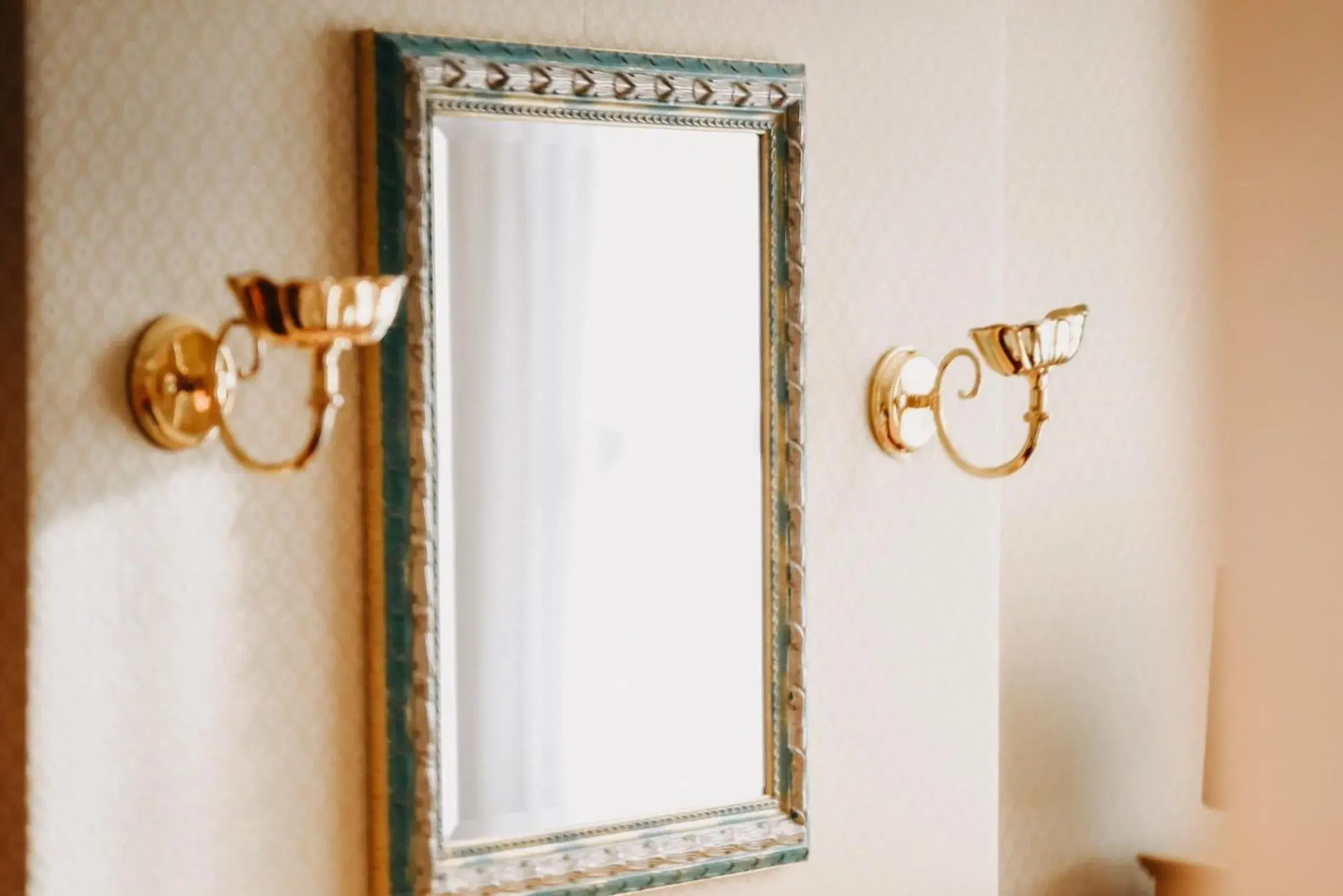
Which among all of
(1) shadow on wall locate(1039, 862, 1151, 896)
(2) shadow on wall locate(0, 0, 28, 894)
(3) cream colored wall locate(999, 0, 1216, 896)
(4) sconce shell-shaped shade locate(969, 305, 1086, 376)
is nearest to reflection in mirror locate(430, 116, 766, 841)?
(4) sconce shell-shaped shade locate(969, 305, 1086, 376)

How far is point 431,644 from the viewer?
1.33 metres

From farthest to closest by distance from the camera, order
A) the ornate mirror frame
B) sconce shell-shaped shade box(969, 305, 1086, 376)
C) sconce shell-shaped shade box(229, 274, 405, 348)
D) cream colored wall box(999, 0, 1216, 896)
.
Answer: cream colored wall box(999, 0, 1216, 896) → sconce shell-shaped shade box(969, 305, 1086, 376) → the ornate mirror frame → sconce shell-shaped shade box(229, 274, 405, 348)

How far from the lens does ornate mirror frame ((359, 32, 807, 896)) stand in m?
1.31

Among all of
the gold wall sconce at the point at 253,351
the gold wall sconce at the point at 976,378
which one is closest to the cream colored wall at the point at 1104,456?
the gold wall sconce at the point at 976,378

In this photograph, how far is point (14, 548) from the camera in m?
1.18

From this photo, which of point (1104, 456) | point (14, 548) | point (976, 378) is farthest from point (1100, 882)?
point (14, 548)

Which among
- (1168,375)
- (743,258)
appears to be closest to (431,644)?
(743,258)

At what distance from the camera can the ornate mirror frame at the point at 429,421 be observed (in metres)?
1.31

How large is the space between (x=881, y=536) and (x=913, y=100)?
1.75 ft

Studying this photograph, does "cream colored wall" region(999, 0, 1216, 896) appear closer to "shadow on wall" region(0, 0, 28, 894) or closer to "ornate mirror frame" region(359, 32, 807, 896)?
"ornate mirror frame" region(359, 32, 807, 896)

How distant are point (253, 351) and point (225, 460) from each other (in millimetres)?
108

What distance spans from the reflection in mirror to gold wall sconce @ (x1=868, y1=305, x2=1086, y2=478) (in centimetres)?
17

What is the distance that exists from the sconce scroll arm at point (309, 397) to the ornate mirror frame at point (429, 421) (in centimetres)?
13

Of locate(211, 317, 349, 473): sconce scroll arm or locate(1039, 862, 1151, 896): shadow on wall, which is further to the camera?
locate(1039, 862, 1151, 896): shadow on wall
